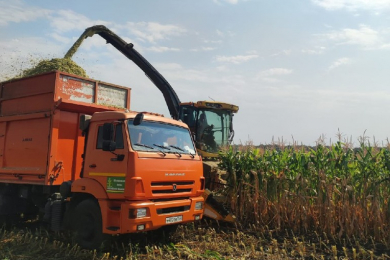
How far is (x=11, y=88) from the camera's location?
26.7 ft

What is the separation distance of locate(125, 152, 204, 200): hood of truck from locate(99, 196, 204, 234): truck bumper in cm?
13

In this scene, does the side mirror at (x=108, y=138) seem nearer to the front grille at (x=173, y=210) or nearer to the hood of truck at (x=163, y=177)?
the hood of truck at (x=163, y=177)

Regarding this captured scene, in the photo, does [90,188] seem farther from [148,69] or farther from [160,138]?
[148,69]

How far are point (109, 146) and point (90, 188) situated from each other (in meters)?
0.88

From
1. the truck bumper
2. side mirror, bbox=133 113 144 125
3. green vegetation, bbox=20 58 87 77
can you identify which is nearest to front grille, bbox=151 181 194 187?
the truck bumper

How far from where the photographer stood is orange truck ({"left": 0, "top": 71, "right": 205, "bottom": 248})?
571cm

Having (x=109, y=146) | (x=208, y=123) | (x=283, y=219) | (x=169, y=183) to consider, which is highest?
(x=208, y=123)

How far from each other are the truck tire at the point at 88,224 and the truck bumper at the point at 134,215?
28cm

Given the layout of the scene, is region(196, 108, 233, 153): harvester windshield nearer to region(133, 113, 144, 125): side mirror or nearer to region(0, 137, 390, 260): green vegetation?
region(0, 137, 390, 260): green vegetation

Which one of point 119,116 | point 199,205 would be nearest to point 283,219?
point 199,205

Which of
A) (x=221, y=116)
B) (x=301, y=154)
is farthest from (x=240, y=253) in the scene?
(x=221, y=116)

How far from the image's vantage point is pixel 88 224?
6.12m

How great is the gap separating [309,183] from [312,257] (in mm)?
2177

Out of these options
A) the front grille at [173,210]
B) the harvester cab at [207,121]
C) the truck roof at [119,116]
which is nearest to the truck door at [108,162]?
the truck roof at [119,116]
